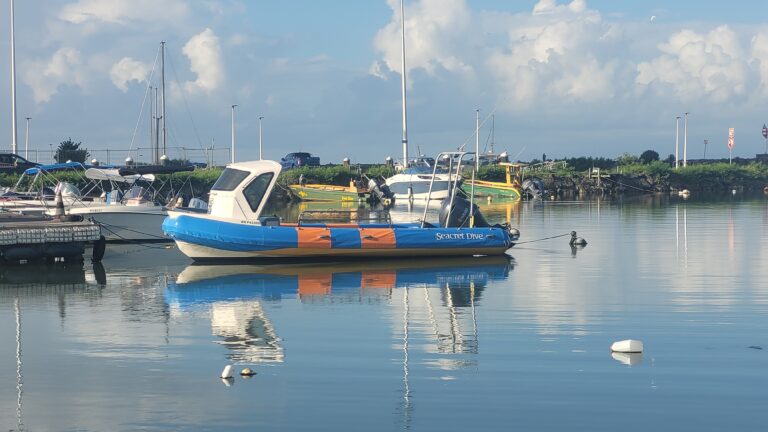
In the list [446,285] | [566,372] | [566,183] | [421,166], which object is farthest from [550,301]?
[566,183]

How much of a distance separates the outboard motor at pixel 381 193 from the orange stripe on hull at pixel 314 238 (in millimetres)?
40333

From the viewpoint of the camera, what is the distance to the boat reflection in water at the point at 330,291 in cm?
1639

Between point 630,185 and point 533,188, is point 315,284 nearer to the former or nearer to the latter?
point 533,188

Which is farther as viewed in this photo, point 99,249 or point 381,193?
point 381,193

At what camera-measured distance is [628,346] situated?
14914 millimetres

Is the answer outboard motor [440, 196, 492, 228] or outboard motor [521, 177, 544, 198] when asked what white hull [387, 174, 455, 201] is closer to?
outboard motor [521, 177, 544, 198]

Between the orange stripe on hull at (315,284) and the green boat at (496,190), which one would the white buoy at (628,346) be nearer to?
the orange stripe on hull at (315,284)

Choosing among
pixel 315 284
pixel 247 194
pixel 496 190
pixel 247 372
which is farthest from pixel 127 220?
pixel 496 190

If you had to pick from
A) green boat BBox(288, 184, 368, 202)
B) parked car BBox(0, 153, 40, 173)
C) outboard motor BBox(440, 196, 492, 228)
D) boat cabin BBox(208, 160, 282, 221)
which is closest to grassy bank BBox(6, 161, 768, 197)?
green boat BBox(288, 184, 368, 202)

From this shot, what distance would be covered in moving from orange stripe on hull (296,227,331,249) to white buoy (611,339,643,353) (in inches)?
481

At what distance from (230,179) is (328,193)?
146 feet

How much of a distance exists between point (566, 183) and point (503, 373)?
241 feet

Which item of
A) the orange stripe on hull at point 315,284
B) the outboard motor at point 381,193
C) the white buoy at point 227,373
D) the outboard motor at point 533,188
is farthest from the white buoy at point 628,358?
the outboard motor at point 533,188

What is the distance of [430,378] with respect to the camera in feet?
44.0
